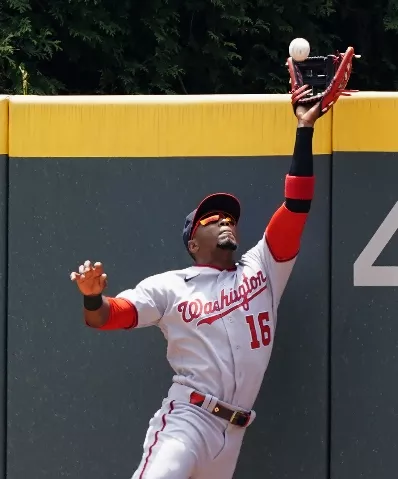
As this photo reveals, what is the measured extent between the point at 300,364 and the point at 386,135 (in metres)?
0.96

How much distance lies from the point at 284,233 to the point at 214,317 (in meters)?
0.40

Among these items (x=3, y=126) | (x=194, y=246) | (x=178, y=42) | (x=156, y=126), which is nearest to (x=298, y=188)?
(x=194, y=246)

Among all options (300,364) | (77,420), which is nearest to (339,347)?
(300,364)

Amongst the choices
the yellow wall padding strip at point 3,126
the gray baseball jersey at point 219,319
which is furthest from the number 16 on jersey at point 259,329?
the yellow wall padding strip at point 3,126

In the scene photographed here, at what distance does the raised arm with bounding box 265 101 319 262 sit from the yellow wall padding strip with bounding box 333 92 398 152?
11.7 inches

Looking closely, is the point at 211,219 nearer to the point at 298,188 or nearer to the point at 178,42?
the point at 298,188

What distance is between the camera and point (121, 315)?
325 centimetres

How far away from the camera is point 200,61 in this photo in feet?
18.5

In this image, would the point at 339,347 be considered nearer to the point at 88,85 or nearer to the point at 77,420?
the point at 77,420

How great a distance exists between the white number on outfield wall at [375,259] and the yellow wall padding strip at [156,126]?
38cm

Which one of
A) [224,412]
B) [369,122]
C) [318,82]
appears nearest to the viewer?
[224,412]

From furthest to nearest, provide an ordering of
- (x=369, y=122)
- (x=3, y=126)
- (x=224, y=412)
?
(x=3, y=126), (x=369, y=122), (x=224, y=412)

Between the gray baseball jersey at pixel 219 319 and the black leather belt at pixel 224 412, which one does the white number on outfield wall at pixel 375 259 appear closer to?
the gray baseball jersey at pixel 219 319

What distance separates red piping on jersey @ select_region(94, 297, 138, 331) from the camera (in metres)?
3.24
